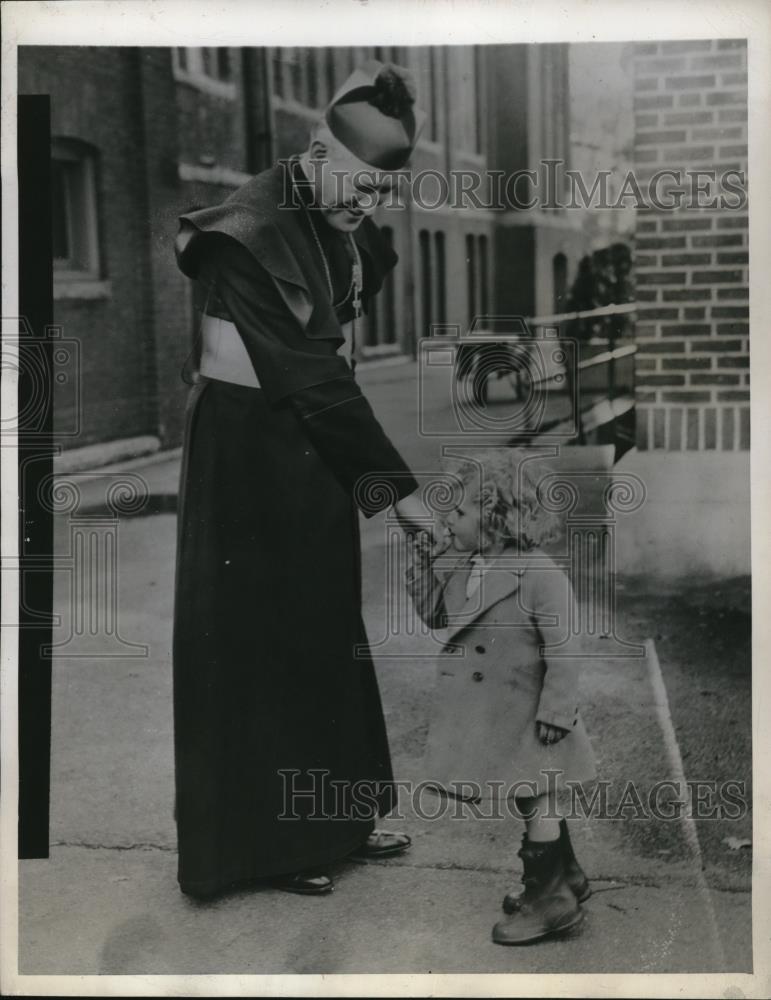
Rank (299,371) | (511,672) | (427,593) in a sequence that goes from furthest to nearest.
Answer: (427,593)
(511,672)
(299,371)

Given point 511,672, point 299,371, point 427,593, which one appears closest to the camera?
point 299,371

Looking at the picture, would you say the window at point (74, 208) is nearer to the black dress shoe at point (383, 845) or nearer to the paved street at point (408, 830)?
the paved street at point (408, 830)

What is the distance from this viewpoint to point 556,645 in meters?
3.72

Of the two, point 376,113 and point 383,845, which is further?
point 383,845

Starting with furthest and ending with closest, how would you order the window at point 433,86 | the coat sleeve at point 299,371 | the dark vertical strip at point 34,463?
1. the dark vertical strip at point 34,463
2. the window at point 433,86
3. the coat sleeve at point 299,371

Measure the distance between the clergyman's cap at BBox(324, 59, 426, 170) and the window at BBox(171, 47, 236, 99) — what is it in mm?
387

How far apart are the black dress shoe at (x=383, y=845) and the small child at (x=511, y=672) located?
0.23m

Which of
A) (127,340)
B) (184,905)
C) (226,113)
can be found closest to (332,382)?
(127,340)

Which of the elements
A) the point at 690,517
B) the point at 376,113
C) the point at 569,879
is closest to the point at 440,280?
the point at 376,113

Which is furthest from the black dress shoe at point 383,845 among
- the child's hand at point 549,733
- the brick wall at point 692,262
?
the brick wall at point 692,262

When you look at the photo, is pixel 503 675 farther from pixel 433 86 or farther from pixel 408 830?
pixel 433 86

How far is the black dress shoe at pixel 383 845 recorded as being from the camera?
379 centimetres

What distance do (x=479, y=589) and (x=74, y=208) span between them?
1.82 metres

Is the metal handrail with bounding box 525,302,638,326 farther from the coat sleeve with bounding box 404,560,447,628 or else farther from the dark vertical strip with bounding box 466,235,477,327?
the coat sleeve with bounding box 404,560,447,628
